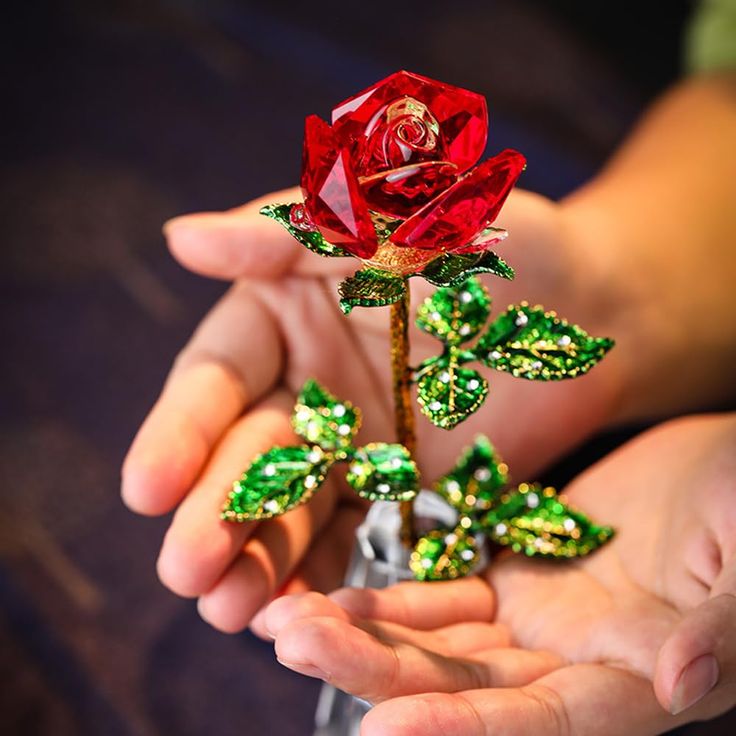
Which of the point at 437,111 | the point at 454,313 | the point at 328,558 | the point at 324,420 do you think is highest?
the point at 437,111

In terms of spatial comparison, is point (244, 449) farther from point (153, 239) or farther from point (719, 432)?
point (153, 239)

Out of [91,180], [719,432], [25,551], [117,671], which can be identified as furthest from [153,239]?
[719,432]

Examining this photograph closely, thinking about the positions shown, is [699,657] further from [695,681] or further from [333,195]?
[333,195]

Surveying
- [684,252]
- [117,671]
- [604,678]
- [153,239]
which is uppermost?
[684,252]

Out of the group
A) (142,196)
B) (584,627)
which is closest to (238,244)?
(584,627)

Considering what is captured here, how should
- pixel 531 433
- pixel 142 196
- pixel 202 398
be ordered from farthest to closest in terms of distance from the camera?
pixel 142 196 → pixel 531 433 → pixel 202 398

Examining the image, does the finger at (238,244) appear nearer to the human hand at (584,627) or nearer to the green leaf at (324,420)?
the green leaf at (324,420)
